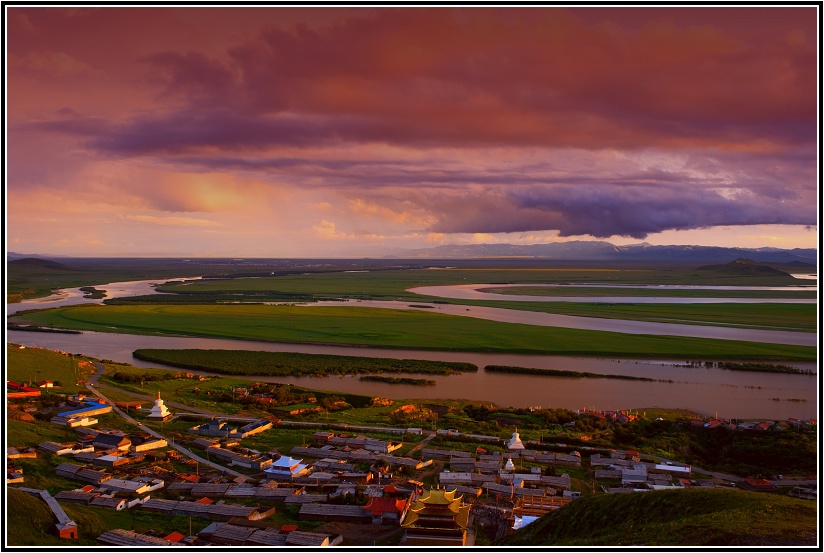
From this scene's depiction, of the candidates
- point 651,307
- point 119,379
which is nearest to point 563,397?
point 119,379

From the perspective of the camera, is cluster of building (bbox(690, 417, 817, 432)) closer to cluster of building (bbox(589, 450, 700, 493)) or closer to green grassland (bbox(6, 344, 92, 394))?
cluster of building (bbox(589, 450, 700, 493))

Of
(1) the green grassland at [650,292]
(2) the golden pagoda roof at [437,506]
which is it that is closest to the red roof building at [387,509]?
(2) the golden pagoda roof at [437,506]

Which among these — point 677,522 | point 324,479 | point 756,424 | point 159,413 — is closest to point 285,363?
point 159,413

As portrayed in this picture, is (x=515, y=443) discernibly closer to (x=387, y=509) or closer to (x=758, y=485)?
(x=758, y=485)

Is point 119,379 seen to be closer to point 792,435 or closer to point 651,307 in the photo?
point 792,435

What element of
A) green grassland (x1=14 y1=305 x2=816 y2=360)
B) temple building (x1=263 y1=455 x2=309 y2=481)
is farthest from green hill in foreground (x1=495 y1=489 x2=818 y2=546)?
green grassland (x1=14 y1=305 x2=816 y2=360)

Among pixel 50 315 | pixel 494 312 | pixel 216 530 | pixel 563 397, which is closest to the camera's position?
pixel 216 530
